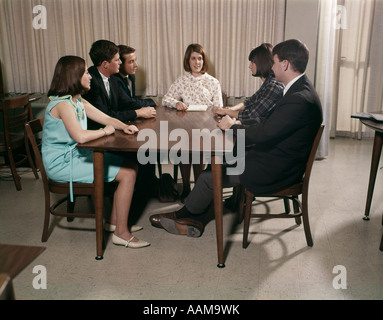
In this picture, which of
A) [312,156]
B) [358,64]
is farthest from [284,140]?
[358,64]

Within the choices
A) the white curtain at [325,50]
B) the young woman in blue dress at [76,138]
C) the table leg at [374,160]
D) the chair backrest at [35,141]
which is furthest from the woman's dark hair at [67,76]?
the white curtain at [325,50]

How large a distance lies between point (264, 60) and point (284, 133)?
34.3 inches

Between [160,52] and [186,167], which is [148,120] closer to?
[186,167]

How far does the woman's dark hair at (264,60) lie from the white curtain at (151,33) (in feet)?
4.34

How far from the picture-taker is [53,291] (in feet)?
6.82

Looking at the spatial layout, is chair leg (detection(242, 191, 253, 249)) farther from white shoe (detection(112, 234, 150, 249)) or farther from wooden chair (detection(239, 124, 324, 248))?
white shoe (detection(112, 234, 150, 249))

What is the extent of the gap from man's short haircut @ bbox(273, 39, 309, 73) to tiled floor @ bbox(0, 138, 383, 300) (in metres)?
1.08

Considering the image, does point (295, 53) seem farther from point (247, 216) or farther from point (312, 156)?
point (247, 216)

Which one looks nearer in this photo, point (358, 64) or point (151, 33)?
point (151, 33)

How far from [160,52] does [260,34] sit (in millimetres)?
1059

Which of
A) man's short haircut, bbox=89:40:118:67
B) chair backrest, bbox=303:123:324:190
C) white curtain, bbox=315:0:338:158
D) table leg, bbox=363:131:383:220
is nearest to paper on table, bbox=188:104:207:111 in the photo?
man's short haircut, bbox=89:40:118:67

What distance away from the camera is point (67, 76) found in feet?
7.63

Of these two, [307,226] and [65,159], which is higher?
[65,159]
